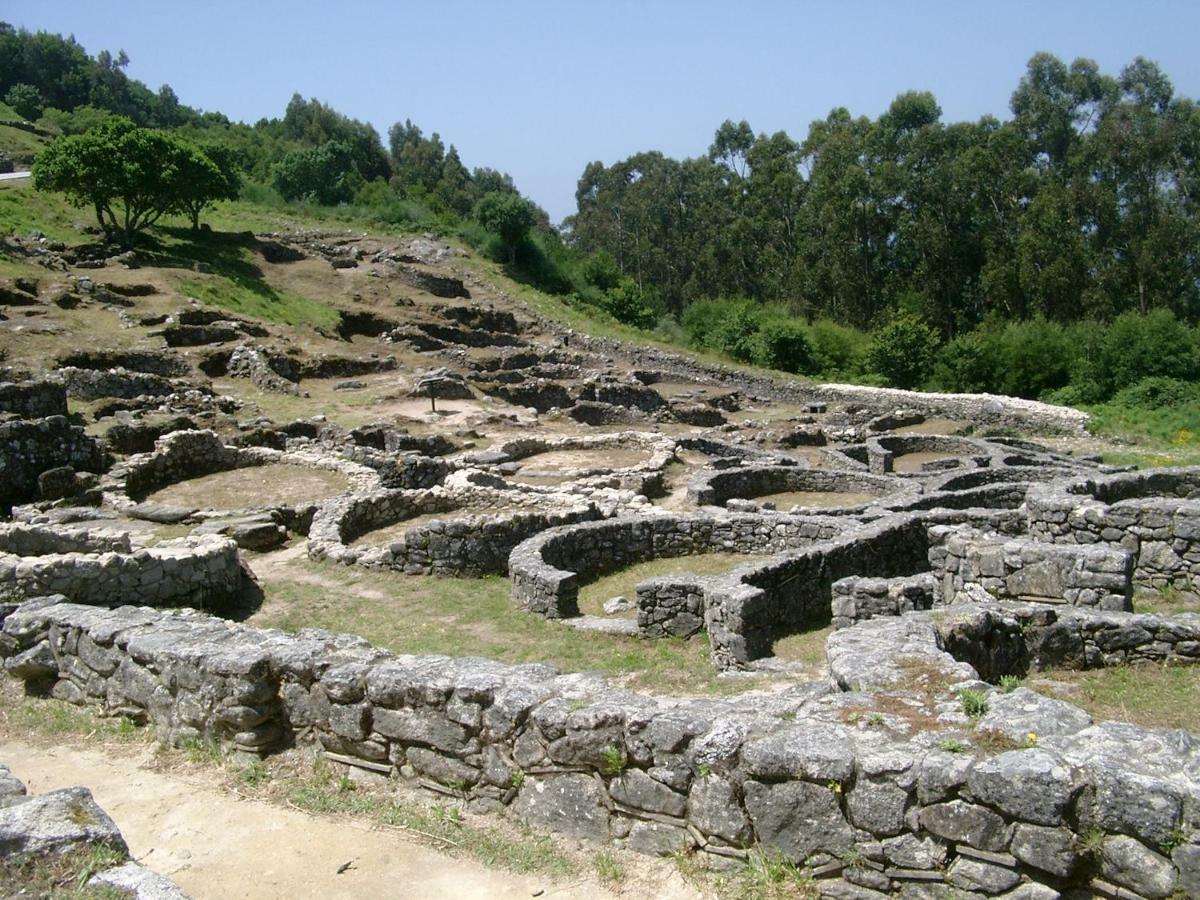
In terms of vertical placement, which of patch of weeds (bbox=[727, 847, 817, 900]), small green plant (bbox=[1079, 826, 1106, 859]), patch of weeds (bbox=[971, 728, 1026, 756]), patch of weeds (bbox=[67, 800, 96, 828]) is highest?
patch of weeds (bbox=[971, 728, 1026, 756])

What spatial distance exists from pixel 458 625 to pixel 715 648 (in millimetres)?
3449

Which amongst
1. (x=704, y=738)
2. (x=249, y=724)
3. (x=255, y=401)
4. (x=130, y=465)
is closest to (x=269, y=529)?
(x=130, y=465)

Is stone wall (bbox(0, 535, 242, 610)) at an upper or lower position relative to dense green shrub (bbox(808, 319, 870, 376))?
lower

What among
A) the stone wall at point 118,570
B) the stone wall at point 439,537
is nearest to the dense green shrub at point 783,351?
the stone wall at point 439,537

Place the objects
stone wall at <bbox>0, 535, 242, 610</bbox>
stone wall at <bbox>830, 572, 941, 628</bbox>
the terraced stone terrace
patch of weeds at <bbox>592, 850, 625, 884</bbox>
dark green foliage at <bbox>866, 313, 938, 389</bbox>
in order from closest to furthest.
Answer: the terraced stone terrace, patch of weeds at <bbox>592, 850, 625, 884</bbox>, stone wall at <bbox>830, 572, 941, 628</bbox>, stone wall at <bbox>0, 535, 242, 610</bbox>, dark green foliage at <bbox>866, 313, 938, 389</bbox>

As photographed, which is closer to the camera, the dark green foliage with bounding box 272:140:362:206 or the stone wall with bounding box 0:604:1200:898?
the stone wall with bounding box 0:604:1200:898

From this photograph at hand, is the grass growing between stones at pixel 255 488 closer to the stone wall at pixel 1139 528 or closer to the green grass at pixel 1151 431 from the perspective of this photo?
the stone wall at pixel 1139 528

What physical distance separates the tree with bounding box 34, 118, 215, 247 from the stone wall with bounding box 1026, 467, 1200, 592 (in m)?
43.1

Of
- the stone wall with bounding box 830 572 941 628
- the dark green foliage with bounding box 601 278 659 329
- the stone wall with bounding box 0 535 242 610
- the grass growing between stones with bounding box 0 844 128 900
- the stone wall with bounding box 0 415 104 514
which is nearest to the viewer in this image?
the grass growing between stones with bounding box 0 844 128 900

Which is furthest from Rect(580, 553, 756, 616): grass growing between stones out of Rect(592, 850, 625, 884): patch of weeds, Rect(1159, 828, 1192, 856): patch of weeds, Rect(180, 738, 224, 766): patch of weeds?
Rect(1159, 828, 1192, 856): patch of weeds

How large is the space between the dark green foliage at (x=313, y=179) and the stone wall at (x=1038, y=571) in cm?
7285

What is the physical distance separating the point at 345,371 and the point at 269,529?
2298 cm

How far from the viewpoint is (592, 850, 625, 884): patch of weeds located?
4.77 metres

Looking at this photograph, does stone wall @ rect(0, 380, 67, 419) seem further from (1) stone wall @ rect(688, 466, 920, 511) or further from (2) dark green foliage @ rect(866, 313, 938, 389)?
(2) dark green foliage @ rect(866, 313, 938, 389)
